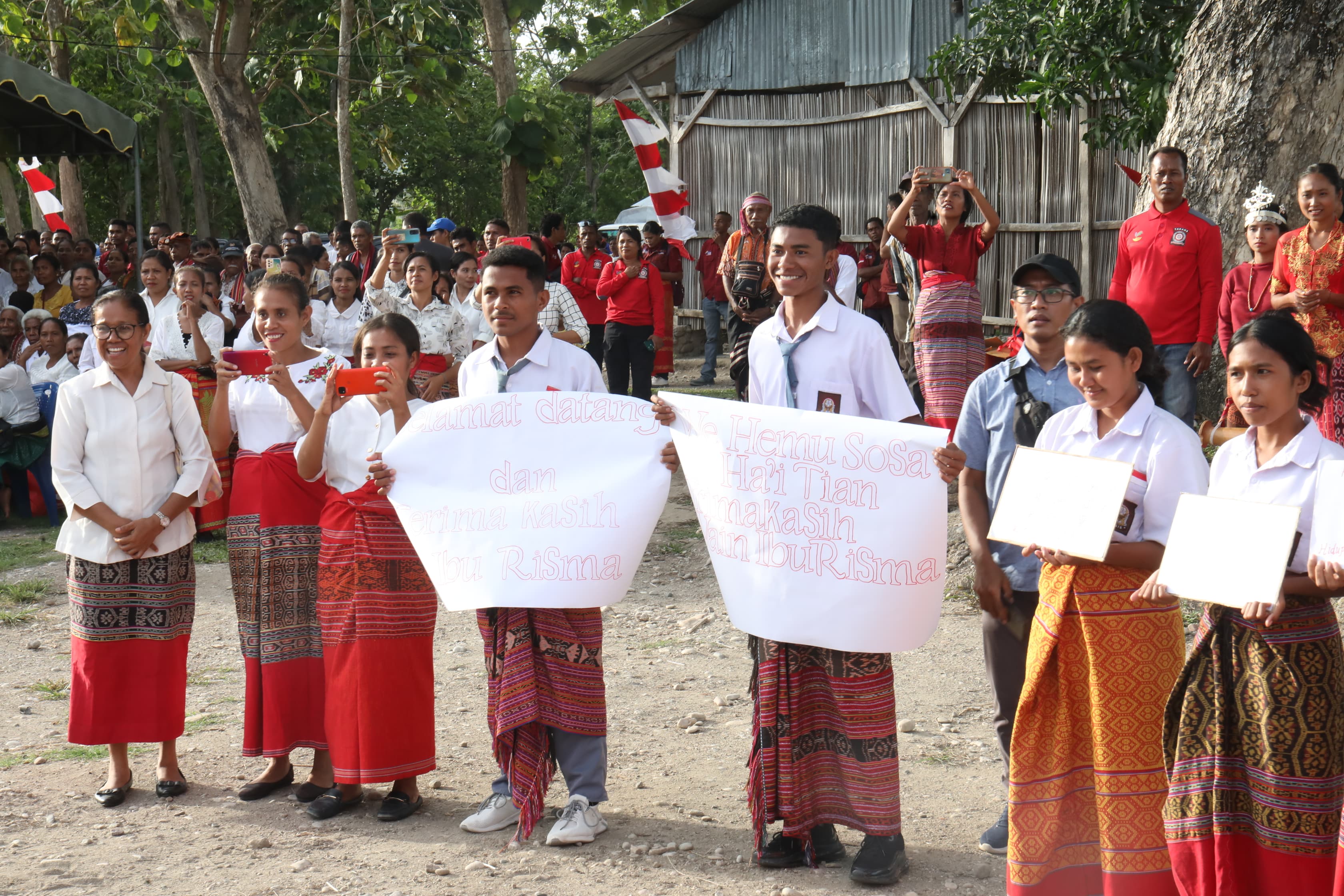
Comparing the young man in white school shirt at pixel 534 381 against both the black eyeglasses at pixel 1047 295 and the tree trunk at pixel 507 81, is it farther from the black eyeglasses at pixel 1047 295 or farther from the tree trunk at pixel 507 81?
the tree trunk at pixel 507 81

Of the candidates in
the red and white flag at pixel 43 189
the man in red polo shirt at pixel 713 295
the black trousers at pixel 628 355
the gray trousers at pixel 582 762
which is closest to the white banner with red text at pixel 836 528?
the gray trousers at pixel 582 762

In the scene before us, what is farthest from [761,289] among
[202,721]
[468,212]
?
[468,212]

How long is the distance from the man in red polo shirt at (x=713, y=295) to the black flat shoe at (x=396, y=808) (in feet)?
34.2

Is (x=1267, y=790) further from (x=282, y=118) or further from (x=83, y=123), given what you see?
(x=282, y=118)

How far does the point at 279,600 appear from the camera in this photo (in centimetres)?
458

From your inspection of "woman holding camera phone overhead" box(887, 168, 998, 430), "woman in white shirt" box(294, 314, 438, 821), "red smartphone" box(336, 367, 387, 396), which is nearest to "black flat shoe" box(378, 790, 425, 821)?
"woman in white shirt" box(294, 314, 438, 821)

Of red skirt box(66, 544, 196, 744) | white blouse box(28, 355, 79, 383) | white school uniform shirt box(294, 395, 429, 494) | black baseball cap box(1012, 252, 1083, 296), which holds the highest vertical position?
white blouse box(28, 355, 79, 383)

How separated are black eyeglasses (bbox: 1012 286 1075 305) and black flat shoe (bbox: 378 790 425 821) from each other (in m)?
2.57

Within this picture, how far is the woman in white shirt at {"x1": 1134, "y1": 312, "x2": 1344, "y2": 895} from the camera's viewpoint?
304 centimetres

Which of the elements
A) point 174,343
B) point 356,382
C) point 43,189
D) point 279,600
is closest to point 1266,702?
point 356,382

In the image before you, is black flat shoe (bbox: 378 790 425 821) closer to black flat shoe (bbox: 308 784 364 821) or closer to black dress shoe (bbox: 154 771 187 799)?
black flat shoe (bbox: 308 784 364 821)

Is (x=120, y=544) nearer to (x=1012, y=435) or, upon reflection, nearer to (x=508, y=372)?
(x=508, y=372)

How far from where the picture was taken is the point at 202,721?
559cm

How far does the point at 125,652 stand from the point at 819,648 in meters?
2.52
